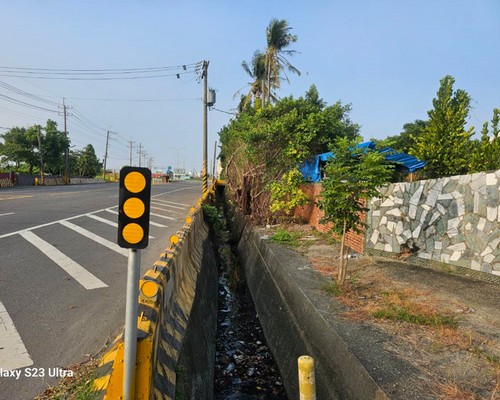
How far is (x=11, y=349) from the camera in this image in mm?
3467

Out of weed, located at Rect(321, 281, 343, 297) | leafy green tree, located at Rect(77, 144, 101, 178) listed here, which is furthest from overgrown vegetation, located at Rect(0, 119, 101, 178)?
weed, located at Rect(321, 281, 343, 297)

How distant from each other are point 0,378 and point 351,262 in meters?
6.23

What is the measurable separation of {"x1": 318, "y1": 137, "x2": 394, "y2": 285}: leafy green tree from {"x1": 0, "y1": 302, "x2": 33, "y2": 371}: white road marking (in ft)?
14.1

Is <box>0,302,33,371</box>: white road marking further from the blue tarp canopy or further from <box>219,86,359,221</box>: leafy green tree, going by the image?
the blue tarp canopy

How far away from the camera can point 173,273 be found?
395 cm

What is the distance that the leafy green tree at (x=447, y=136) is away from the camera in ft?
45.2

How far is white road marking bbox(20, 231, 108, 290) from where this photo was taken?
5574mm

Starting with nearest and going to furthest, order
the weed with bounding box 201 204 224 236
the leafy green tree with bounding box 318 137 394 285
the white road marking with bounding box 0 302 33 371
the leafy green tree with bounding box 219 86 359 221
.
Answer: the white road marking with bounding box 0 302 33 371 < the leafy green tree with bounding box 318 137 394 285 < the leafy green tree with bounding box 219 86 359 221 < the weed with bounding box 201 204 224 236

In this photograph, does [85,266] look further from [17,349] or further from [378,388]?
[378,388]

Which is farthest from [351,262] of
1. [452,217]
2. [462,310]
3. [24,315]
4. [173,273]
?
[24,315]

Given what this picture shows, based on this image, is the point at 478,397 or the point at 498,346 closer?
the point at 478,397

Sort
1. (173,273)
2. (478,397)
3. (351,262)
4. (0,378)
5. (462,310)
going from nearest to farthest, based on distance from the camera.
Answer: (478,397)
(0,378)
(173,273)
(462,310)
(351,262)

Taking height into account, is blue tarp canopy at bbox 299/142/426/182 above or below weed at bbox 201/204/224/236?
above

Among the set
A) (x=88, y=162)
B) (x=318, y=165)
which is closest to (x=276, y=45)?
(x=318, y=165)
